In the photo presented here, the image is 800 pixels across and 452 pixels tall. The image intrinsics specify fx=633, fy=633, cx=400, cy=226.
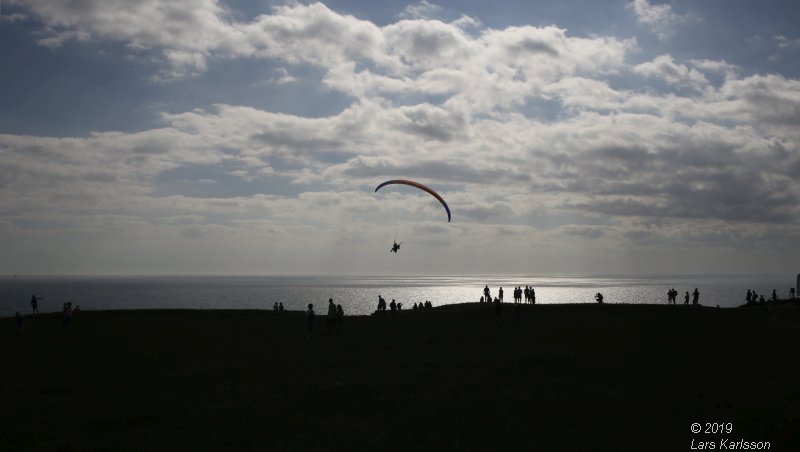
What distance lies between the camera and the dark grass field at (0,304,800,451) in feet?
43.5

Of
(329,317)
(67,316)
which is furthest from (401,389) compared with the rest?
(67,316)

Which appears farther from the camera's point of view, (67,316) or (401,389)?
(67,316)

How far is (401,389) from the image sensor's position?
18094 mm

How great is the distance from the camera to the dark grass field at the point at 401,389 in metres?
13.2

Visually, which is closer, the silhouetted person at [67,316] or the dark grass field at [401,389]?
the dark grass field at [401,389]

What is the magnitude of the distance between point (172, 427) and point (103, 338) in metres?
21.0

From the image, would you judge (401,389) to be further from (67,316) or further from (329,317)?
(67,316)

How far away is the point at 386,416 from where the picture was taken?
15.0 meters

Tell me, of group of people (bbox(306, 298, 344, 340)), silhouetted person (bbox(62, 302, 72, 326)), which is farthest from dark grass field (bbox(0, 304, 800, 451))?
silhouetted person (bbox(62, 302, 72, 326))

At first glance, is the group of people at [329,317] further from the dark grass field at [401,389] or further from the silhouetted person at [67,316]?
the silhouetted person at [67,316]

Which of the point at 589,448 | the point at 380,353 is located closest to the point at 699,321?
the point at 380,353

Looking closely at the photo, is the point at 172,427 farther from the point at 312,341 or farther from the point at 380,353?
the point at 312,341

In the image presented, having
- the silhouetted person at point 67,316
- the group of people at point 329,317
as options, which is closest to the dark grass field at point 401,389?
the group of people at point 329,317

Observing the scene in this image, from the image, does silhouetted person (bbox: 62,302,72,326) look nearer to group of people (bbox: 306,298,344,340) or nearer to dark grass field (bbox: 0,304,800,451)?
dark grass field (bbox: 0,304,800,451)
